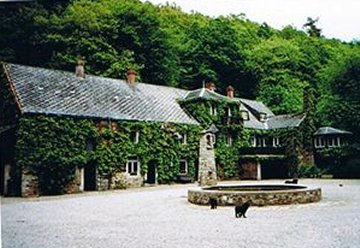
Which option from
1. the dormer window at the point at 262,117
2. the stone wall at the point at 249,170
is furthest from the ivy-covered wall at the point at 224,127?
the dormer window at the point at 262,117

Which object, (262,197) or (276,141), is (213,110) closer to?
(276,141)

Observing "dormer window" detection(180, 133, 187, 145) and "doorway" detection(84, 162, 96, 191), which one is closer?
"doorway" detection(84, 162, 96, 191)

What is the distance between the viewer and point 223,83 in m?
43.2

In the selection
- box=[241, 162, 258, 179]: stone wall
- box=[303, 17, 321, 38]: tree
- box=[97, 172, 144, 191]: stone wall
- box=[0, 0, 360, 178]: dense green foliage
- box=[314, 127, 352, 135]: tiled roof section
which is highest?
box=[303, 17, 321, 38]: tree

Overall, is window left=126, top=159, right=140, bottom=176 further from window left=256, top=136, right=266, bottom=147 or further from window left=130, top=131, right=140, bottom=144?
window left=256, top=136, right=266, bottom=147

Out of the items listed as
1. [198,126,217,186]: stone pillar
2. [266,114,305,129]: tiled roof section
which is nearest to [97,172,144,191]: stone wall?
[198,126,217,186]: stone pillar

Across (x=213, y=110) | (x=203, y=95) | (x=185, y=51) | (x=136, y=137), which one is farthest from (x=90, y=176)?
(x=185, y=51)

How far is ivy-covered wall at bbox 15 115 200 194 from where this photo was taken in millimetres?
18953

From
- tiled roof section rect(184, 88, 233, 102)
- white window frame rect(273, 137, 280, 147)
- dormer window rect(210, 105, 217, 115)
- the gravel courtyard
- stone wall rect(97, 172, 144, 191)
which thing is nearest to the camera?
the gravel courtyard

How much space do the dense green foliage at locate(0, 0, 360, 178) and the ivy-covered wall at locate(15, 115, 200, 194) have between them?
8.48 metres

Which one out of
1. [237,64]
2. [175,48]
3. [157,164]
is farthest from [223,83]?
[157,164]

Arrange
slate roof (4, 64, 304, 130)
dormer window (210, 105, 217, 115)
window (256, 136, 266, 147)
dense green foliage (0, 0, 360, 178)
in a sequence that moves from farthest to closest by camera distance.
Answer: window (256, 136, 266, 147), dense green foliage (0, 0, 360, 178), dormer window (210, 105, 217, 115), slate roof (4, 64, 304, 130)

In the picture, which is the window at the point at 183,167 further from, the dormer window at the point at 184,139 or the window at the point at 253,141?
the window at the point at 253,141

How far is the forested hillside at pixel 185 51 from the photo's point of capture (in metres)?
31.3
